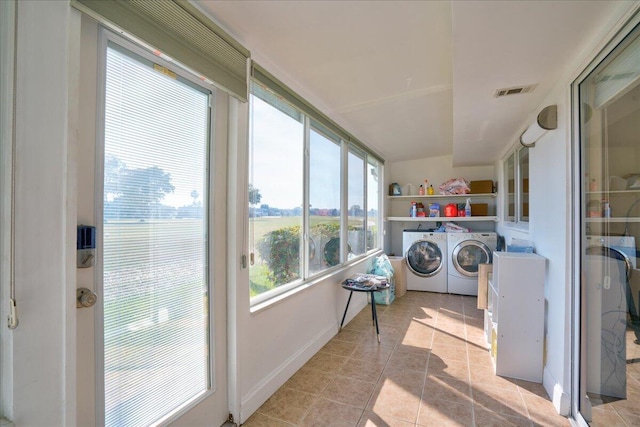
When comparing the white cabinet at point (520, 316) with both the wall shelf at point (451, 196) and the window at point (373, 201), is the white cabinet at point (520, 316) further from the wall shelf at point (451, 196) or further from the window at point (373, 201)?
the wall shelf at point (451, 196)

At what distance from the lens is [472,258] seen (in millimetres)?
4590

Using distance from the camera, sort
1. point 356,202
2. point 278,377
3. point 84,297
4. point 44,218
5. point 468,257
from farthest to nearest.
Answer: point 468,257, point 356,202, point 278,377, point 84,297, point 44,218

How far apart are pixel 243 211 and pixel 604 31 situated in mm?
2052

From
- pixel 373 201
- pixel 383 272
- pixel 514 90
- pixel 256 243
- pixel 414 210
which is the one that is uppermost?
pixel 514 90

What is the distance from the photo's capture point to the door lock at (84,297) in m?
1.07

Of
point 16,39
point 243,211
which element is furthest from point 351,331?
point 16,39

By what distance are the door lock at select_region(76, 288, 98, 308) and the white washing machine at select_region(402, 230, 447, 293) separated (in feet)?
14.7

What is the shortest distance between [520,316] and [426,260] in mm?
2602

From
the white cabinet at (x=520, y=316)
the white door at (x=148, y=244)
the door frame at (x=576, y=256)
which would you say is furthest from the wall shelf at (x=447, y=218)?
the white door at (x=148, y=244)

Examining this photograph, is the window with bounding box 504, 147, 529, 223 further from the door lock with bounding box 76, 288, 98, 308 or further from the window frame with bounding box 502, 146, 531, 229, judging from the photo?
the door lock with bounding box 76, 288, 98, 308

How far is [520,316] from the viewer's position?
89.7 inches

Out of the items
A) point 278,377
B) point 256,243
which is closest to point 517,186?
point 256,243

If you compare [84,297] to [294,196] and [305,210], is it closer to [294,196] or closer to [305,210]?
[294,196]

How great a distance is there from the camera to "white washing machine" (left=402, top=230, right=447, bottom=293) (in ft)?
15.6
